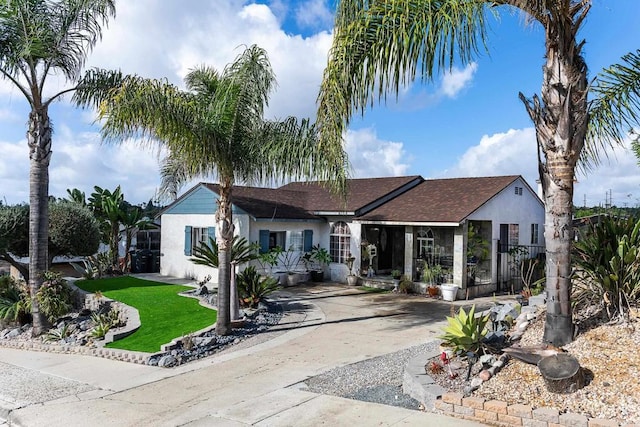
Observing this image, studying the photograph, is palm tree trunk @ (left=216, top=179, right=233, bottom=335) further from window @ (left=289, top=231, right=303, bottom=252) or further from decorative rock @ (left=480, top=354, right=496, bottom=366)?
window @ (left=289, top=231, right=303, bottom=252)

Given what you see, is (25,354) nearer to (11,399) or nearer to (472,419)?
(11,399)

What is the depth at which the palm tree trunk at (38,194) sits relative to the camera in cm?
1316

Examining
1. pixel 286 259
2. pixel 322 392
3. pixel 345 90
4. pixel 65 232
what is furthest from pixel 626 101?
pixel 65 232

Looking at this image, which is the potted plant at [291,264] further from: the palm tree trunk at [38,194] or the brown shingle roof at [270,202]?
the palm tree trunk at [38,194]

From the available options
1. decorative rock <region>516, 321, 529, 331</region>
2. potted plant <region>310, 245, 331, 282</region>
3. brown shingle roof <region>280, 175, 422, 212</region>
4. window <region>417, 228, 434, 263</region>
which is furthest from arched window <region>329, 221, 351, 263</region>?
decorative rock <region>516, 321, 529, 331</region>

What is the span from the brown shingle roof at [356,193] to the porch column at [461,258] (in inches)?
182

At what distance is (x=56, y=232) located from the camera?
17.3m

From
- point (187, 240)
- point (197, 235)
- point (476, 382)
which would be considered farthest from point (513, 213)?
point (476, 382)

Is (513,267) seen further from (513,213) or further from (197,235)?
(197,235)

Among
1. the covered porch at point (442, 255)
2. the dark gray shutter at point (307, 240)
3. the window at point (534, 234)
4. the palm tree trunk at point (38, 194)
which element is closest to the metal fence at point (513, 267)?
the covered porch at point (442, 255)

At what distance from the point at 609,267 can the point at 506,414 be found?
318cm

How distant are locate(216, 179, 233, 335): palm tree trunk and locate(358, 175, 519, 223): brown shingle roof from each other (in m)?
8.35

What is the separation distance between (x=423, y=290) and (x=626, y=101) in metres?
10.3

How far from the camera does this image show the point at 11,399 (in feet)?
25.7
